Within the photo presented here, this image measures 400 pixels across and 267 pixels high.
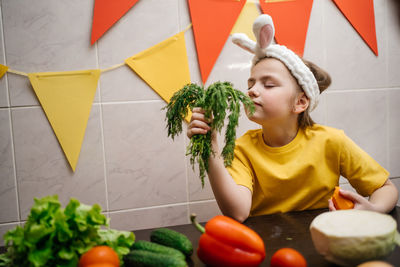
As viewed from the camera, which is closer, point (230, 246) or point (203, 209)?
point (230, 246)

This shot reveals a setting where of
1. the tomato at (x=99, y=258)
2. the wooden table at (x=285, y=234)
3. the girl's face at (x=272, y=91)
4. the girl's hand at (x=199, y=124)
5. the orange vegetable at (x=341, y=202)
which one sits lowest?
the wooden table at (x=285, y=234)

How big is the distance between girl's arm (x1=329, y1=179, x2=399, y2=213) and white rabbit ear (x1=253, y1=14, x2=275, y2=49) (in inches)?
21.8

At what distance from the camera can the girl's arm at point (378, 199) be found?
0.90 metres

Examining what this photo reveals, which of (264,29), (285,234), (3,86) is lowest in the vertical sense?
(285,234)

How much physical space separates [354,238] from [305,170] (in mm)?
599

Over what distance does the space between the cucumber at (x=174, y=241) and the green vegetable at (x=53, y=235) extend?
140 mm

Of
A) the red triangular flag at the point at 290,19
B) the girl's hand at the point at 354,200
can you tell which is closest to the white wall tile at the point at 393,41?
the red triangular flag at the point at 290,19

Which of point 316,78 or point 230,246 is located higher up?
point 316,78

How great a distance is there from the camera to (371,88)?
1593 mm

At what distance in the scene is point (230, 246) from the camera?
636mm

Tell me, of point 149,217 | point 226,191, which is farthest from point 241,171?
point 149,217

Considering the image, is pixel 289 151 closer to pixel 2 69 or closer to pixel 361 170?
pixel 361 170

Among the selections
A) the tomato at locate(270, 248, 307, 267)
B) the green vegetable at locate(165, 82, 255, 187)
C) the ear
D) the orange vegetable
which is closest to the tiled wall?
the ear

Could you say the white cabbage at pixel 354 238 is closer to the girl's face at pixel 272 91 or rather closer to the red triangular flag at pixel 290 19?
the girl's face at pixel 272 91
